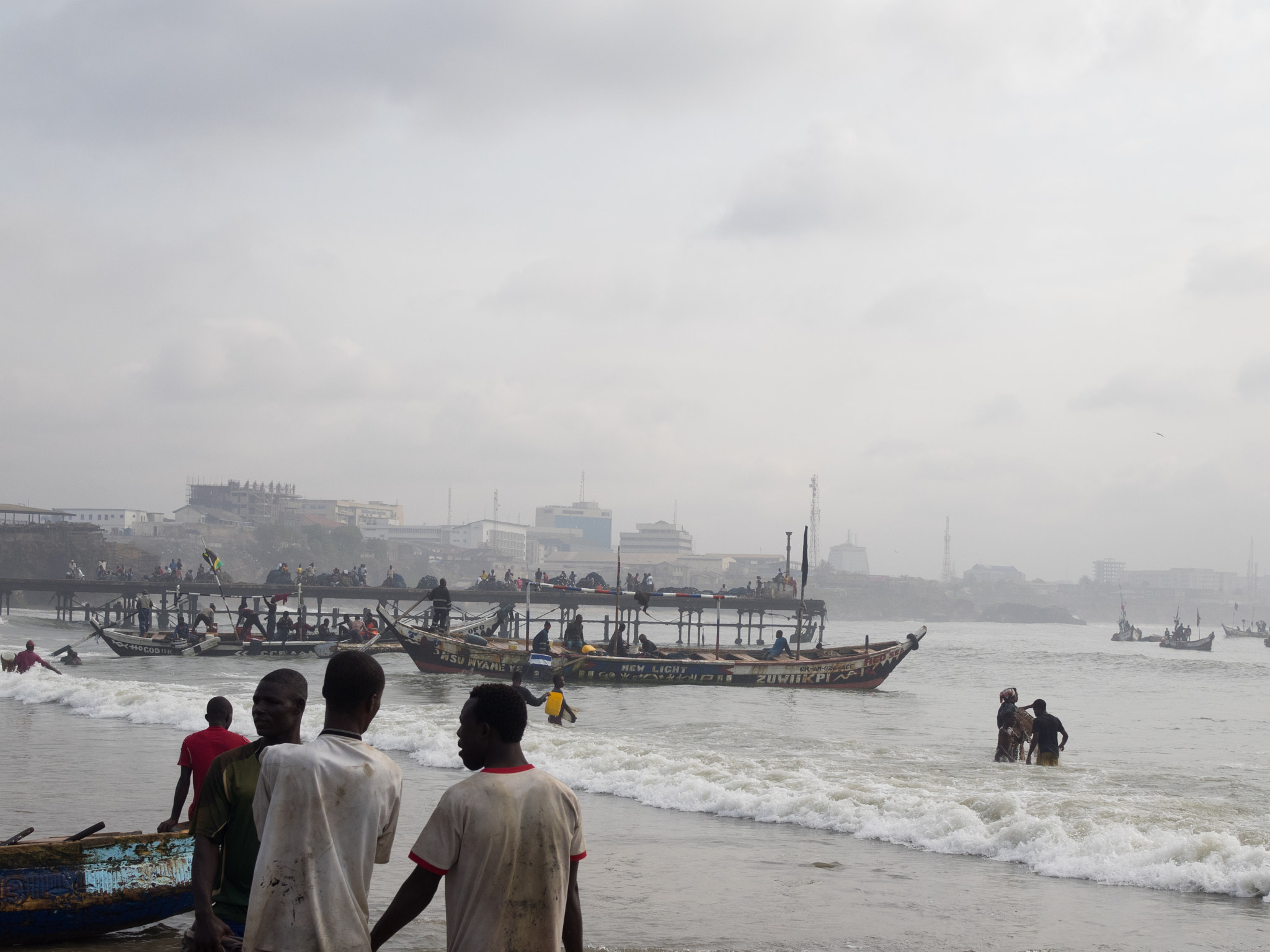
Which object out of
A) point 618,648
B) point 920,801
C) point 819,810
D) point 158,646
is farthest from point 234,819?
point 158,646

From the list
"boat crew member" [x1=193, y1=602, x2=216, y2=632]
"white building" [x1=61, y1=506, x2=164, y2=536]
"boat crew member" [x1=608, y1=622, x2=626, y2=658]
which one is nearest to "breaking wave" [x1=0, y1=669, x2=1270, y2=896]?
"boat crew member" [x1=608, y1=622, x2=626, y2=658]

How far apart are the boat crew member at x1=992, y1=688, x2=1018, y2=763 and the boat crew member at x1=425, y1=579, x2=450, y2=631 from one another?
803 inches

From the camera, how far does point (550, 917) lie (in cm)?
398

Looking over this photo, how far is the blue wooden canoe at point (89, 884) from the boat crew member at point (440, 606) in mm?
28224

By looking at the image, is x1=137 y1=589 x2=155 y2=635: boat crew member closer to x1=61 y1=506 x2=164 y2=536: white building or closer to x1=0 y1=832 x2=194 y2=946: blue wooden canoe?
x1=0 y1=832 x2=194 y2=946: blue wooden canoe

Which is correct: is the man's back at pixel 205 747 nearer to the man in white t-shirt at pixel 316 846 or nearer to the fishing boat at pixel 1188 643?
the man in white t-shirt at pixel 316 846

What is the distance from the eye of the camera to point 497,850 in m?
3.87

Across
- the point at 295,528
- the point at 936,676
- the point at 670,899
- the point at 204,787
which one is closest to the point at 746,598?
the point at 936,676

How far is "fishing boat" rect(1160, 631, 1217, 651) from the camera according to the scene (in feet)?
319

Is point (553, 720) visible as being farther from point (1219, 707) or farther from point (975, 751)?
point (1219, 707)

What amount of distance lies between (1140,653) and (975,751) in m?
74.4

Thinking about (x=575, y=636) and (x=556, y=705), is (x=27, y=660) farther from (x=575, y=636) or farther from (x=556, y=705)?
(x=556, y=705)

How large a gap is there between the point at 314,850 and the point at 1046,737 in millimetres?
16940

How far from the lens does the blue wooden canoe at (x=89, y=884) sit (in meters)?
7.32
